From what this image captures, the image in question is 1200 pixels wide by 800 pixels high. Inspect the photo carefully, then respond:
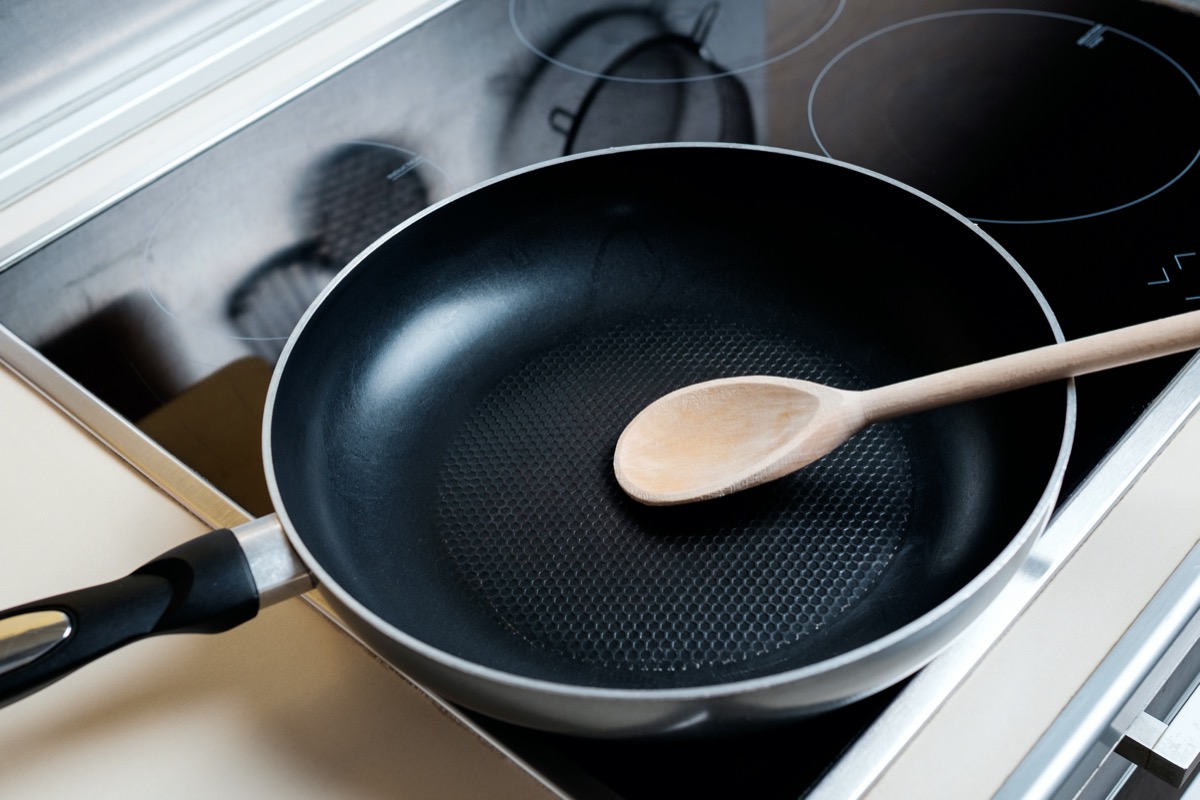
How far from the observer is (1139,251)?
1.90 feet

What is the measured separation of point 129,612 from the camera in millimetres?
364

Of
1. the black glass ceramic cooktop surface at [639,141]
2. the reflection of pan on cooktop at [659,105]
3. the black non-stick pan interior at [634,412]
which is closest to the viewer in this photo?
the black non-stick pan interior at [634,412]

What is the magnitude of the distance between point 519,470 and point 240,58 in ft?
1.46

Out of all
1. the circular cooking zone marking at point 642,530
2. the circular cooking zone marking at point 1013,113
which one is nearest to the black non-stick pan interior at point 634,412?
the circular cooking zone marking at point 642,530

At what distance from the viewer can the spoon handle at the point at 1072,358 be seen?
1.37 ft

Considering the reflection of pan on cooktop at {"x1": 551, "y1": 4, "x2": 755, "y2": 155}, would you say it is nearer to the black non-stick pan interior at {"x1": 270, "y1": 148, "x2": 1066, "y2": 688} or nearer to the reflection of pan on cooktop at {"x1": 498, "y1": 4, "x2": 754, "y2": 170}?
the reflection of pan on cooktop at {"x1": 498, "y1": 4, "x2": 754, "y2": 170}

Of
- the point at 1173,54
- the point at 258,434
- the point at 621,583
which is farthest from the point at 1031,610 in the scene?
the point at 1173,54

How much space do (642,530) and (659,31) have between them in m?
0.45

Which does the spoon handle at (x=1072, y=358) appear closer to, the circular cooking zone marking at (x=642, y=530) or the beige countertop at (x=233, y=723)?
the circular cooking zone marking at (x=642, y=530)

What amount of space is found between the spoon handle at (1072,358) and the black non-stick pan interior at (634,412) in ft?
0.05

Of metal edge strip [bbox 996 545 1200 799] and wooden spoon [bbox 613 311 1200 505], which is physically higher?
wooden spoon [bbox 613 311 1200 505]

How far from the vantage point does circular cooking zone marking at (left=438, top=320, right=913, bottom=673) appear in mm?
439

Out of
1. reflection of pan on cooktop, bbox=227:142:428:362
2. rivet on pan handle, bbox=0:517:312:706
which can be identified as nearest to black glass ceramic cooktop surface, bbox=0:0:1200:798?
reflection of pan on cooktop, bbox=227:142:428:362

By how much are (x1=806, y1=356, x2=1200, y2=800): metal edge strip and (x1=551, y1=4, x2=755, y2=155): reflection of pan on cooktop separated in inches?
12.3
